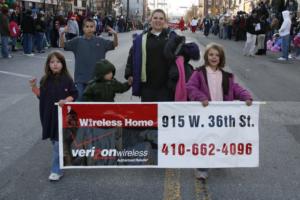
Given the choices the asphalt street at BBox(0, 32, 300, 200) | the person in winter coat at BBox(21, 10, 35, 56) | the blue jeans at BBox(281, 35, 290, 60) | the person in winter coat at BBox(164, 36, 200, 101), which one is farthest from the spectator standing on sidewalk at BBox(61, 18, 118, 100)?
the person in winter coat at BBox(21, 10, 35, 56)

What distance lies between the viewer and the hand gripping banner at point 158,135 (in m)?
5.05

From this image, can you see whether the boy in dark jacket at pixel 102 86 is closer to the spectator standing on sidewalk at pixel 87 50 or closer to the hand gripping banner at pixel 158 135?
the hand gripping banner at pixel 158 135

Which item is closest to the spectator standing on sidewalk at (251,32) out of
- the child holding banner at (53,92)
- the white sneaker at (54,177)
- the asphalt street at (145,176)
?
the asphalt street at (145,176)

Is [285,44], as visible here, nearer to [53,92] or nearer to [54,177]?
[53,92]

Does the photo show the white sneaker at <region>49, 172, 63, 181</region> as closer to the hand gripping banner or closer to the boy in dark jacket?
the hand gripping banner

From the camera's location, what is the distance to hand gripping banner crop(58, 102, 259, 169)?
16.6 ft

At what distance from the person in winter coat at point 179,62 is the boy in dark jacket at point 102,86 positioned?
64 cm

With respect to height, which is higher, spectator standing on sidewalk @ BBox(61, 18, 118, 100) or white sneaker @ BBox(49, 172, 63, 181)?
spectator standing on sidewalk @ BBox(61, 18, 118, 100)

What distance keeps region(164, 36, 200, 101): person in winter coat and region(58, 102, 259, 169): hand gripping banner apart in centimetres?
49

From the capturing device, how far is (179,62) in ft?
17.9

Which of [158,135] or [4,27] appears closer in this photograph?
[158,135]

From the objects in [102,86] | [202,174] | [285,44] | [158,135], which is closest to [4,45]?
[285,44]

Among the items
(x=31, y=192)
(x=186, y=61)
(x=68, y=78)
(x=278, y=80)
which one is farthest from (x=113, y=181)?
(x=278, y=80)

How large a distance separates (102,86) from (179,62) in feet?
2.94
